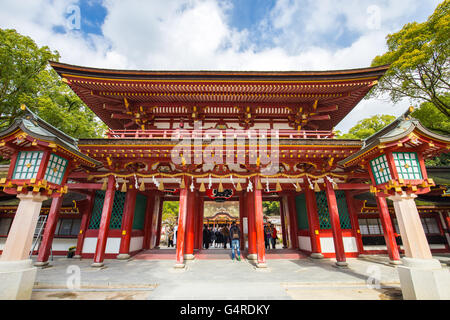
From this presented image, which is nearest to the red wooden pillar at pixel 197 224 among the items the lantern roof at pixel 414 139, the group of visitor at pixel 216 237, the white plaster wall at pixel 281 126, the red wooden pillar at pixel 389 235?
the group of visitor at pixel 216 237

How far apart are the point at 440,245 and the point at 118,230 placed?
1928 cm

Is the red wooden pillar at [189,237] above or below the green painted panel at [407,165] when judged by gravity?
below

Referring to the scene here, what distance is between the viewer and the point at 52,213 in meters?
9.09

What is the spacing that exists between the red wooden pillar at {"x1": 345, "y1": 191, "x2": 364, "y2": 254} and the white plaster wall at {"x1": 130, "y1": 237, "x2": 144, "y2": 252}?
12.6m

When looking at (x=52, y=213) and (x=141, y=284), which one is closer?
(x=141, y=284)

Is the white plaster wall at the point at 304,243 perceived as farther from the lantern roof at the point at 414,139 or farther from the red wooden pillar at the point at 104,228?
the red wooden pillar at the point at 104,228

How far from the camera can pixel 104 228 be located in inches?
333

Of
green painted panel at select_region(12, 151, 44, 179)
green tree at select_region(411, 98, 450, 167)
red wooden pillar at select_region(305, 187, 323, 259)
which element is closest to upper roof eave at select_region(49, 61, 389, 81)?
green painted panel at select_region(12, 151, 44, 179)

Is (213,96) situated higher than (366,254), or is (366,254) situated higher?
(213,96)

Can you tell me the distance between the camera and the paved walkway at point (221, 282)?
5297 millimetres

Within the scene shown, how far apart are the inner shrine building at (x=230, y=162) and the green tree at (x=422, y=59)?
25.8ft

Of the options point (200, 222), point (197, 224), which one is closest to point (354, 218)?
point (200, 222)
